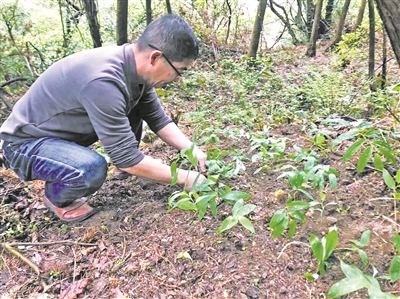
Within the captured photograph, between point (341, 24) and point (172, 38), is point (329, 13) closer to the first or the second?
point (341, 24)

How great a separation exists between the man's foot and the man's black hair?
3.43 ft

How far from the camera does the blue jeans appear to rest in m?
1.96

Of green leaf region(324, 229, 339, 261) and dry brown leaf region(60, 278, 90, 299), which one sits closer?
green leaf region(324, 229, 339, 261)

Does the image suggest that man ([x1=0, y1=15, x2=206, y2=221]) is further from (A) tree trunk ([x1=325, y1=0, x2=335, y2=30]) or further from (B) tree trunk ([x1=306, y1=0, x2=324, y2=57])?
(A) tree trunk ([x1=325, y1=0, x2=335, y2=30])

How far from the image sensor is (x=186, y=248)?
5.76ft

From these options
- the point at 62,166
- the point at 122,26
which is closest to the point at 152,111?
the point at 62,166

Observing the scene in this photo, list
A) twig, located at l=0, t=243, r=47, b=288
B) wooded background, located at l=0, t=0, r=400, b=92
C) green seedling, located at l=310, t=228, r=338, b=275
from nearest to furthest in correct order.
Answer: green seedling, located at l=310, t=228, r=338, b=275 → twig, located at l=0, t=243, r=47, b=288 → wooded background, located at l=0, t=0, r=400, b=92

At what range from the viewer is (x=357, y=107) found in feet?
10.6

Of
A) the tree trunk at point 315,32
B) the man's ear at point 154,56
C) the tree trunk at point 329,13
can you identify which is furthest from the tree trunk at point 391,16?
the tree trunk at point 329,13

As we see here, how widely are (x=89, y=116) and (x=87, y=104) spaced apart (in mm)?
64

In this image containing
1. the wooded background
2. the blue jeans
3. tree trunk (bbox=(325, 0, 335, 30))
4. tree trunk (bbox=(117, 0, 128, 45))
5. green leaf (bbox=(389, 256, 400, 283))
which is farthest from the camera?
tree trunk (bbox=(325, 0, 335, 30))

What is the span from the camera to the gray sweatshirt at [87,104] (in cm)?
179

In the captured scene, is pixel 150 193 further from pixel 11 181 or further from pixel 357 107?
pixel 357 107

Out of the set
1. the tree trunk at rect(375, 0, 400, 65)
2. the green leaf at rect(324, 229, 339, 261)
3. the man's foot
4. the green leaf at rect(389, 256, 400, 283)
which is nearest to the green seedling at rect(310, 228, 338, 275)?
the green leaf at rect(324, 229, 339, 261)
